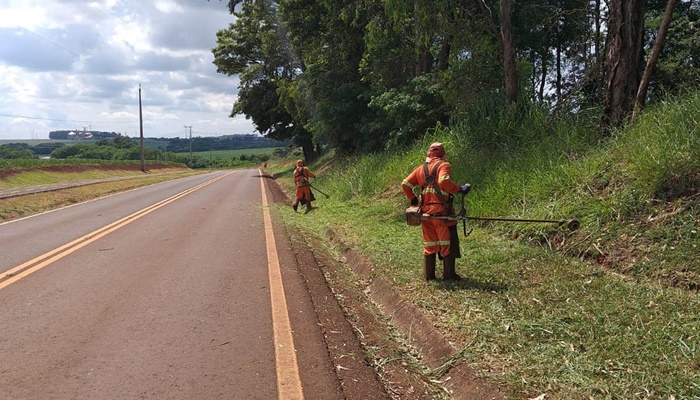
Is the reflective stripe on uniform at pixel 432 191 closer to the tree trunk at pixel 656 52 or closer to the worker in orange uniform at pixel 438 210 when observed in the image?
the worker in orange uniform at pixel 438 210

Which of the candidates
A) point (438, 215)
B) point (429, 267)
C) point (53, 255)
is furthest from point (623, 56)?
point (53, 255)

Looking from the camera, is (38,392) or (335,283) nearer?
(38,392)

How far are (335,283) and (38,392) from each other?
3.66 m

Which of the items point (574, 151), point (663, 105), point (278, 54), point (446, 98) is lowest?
point (574, 151)

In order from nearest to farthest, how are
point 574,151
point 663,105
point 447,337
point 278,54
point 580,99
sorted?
point 447,337 < point 663,105 < point 574,151 < point 580,99 < point 278,54

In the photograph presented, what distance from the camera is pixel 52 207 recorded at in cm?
1631

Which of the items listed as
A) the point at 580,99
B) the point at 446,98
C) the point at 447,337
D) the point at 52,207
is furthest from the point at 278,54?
the point at 447,337

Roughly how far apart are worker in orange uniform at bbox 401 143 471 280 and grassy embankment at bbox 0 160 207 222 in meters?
12.6

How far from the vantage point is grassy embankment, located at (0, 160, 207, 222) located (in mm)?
16195

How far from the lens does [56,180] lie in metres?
35.4

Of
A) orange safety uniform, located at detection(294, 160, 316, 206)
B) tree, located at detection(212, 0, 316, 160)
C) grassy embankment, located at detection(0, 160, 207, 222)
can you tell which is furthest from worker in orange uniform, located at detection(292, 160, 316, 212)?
tree, located at detection(212, 0, 316, 160)

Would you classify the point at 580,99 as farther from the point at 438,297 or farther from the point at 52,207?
the point at 52,207

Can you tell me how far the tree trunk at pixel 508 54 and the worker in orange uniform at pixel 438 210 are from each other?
20.5 ft

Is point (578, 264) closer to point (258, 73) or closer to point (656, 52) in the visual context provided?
point (656, 52)
